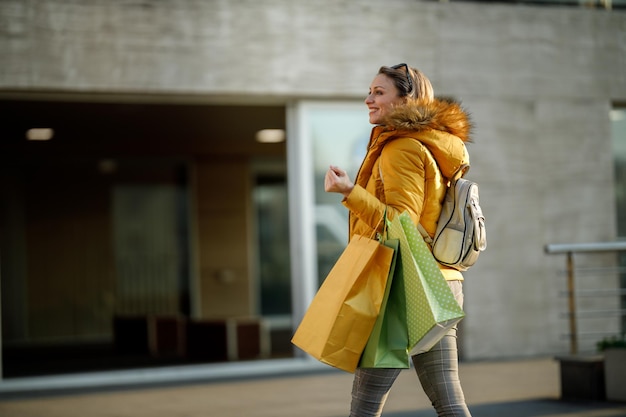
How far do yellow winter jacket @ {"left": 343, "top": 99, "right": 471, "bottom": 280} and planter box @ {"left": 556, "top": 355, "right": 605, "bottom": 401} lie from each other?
Result: 12.4 feet

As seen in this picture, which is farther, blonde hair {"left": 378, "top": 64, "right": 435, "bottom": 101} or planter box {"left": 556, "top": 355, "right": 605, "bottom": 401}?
planter box {"left": 556, "top": 355, "right": 605, "bottom": 401}

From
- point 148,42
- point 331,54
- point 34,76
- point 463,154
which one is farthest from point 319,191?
point 463,154

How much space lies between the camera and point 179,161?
1667 cm

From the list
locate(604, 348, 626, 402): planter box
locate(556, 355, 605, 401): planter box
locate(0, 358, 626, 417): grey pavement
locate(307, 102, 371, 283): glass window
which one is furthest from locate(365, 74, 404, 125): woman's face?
locate(307, 102, 371, 283): glass window

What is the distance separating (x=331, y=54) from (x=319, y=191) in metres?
1.38

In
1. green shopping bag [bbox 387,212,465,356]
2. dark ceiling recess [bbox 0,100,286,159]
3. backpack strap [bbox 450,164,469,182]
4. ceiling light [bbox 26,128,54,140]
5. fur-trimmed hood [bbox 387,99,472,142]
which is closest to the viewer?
green shopping bag [bbox 387,212,465,356]

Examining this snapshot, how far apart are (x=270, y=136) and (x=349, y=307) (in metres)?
11.1

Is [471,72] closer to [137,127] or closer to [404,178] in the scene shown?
[137,127]

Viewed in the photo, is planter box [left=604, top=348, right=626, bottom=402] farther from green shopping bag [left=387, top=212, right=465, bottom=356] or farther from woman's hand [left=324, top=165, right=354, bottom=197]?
woman's hand [left=324, top=165, right=354, bottom=197]

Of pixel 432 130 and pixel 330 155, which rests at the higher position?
pixel 330 155

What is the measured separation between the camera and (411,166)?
3.82 m

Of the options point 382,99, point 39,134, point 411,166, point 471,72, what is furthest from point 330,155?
point 411,166

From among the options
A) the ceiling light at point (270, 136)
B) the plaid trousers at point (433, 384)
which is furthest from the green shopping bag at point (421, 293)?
the ceiling light at point (270, 136)

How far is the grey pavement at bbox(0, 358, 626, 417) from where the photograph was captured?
7.12m
